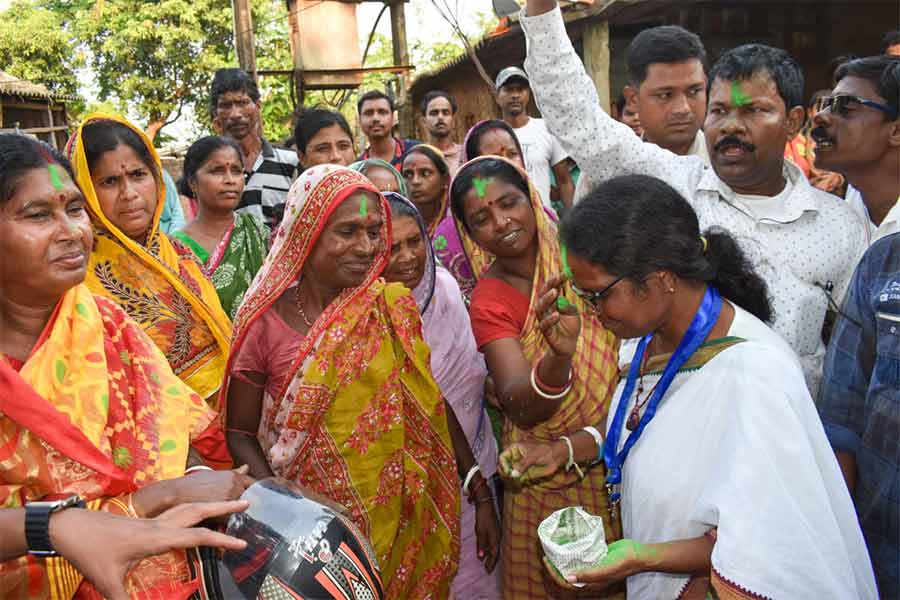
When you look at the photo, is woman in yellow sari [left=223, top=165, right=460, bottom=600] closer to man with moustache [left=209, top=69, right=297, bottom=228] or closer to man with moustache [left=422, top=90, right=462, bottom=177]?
man with moustache [left=209, top=69, right=297, bottom=228]

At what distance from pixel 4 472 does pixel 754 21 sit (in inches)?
362

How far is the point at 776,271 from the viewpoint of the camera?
222 centimetres

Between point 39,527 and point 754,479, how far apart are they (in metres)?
1.46

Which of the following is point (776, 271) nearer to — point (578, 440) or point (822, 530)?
point (578, 440)

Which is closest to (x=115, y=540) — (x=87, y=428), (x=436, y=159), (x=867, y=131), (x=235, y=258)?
(x=87, y=428)

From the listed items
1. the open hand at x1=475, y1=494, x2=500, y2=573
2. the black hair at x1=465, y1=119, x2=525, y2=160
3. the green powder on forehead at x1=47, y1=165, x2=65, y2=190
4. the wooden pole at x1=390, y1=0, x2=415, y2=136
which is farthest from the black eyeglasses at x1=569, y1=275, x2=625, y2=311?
the wooden pole at x1=390, y1=0, x2=415, y2=136

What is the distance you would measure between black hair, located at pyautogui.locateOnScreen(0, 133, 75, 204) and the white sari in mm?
1633

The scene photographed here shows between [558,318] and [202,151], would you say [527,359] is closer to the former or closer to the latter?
[558,318]

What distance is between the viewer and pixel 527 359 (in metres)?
2.44

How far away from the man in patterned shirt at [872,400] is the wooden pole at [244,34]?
8252mm

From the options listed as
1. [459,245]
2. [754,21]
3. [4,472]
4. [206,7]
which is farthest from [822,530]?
[206,7]

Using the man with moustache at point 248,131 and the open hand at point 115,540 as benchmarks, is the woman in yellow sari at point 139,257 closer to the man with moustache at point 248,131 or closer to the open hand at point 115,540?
the open hand at point 115,540

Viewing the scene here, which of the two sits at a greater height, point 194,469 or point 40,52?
point 40,52

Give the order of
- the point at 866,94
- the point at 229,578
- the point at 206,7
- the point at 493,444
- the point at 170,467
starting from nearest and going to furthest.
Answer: the point at 229,578
the point at 170,467
the point at 866,94
the point at 493,444
the point at 206,7
